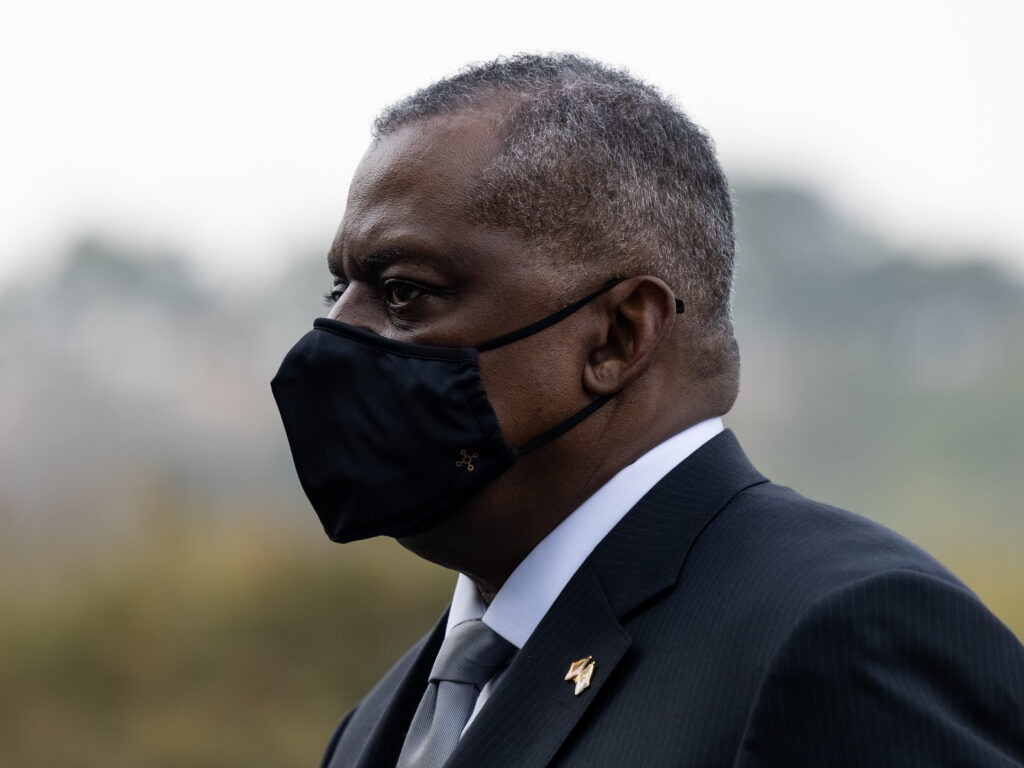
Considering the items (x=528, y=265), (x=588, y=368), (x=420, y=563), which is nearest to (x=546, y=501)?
(x=588, y=368)

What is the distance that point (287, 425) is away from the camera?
280cm

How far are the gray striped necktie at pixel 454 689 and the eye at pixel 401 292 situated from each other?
2.17 feet

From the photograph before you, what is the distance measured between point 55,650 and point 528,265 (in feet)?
26.0

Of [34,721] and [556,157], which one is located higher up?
[556,157]

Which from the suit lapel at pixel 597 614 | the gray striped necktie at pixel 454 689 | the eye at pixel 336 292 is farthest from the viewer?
the eye at pixel 336 292

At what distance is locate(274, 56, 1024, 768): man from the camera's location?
7.89ft

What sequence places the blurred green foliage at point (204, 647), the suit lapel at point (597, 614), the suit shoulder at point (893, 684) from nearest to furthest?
1. the suit shoulder at point (893, 684)
2. the suit lapel at point (597, 614)
3. the blurred green foliage at point (204, 647)

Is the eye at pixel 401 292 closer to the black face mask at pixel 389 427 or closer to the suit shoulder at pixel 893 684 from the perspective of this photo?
the black face mask at pixel 389 427

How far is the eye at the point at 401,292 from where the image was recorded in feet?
9.06

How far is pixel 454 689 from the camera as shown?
8.84 ft

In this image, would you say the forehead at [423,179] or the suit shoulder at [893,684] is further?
the forehead at [423,179]

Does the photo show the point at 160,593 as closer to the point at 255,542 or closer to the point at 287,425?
the point at 255,542

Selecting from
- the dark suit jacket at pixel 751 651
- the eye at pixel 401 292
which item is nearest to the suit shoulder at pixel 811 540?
the dark suit jacket at pixel 751 651

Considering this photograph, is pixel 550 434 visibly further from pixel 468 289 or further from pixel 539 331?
pixel 468 289
